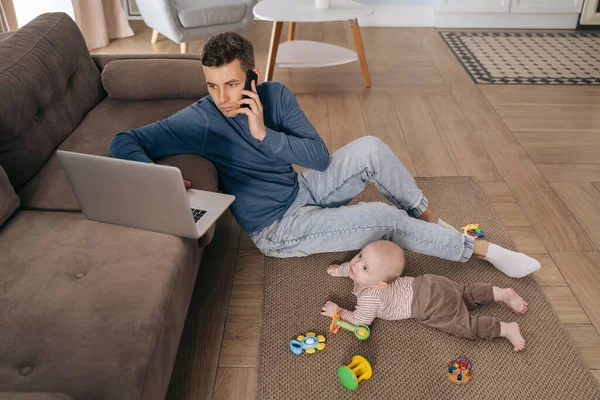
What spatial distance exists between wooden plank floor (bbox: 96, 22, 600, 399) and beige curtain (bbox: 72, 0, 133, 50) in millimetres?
98

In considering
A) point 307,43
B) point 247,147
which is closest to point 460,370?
point 247,147

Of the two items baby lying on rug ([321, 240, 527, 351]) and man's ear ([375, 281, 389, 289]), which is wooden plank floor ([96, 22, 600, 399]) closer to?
baby lying on rug ([321, 240, 527, 351])

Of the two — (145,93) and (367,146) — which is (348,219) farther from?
(145,93)

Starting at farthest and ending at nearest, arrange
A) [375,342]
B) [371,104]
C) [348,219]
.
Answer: [371,104], [348,219], [375,342]

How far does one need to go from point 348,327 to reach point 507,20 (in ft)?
11.2

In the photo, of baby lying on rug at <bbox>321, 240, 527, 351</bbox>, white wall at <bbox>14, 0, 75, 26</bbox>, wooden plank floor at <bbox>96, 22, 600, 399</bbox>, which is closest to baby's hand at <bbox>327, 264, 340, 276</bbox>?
baby lying on rug at <bbox>321, 240, 527, 351</bbox>

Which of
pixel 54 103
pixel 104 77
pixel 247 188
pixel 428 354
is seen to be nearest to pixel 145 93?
pixel 104 77

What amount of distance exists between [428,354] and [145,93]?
1.43 metres

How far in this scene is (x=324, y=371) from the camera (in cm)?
142

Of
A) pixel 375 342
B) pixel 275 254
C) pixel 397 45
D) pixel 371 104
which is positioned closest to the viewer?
pixel 375 342

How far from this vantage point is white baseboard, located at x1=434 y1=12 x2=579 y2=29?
402 centimetres

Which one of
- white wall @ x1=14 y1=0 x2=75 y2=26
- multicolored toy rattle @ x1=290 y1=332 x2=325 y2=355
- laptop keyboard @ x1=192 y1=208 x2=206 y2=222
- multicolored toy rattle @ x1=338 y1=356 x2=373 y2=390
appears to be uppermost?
white wall @ x1=14 y1=0 x2=75 y2=26

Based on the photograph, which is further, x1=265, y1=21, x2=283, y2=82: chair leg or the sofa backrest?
x1=265, y1=21, x2=283, y2=82: chair leg

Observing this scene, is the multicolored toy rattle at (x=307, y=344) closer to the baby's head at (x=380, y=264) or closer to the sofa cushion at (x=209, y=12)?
the baby's head at (x=380, y=264)
